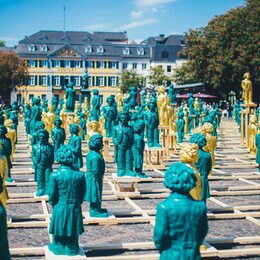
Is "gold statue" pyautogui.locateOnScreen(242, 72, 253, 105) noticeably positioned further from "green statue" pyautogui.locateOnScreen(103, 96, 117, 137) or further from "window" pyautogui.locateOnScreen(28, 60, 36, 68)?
"window" pyautogui.locateOnScreen(28, 60, 36, 68)

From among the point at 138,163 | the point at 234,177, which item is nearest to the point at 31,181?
the point at 138,163

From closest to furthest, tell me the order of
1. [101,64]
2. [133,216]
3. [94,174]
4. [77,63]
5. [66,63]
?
[94,174] < [133,216] < [66,63] < [77,63] < [101,64]

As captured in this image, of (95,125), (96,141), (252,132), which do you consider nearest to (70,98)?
(252,132)

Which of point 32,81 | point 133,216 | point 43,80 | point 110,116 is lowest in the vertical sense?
point 133,216

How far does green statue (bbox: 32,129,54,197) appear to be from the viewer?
13.2 meters

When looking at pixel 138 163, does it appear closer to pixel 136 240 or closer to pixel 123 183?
pixel 123 183

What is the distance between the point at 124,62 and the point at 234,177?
73319 mm

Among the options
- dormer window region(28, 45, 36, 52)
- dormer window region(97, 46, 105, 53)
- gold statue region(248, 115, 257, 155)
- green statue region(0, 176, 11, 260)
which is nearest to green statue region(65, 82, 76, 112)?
gold statue region(248, 115, 257, 155)

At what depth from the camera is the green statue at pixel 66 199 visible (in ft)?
26.2

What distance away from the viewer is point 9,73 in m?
67.2

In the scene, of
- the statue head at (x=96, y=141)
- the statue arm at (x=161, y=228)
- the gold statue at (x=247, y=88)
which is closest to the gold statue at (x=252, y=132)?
the gold statue at (x=247, y=88)

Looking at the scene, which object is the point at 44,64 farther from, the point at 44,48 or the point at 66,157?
the point at 66,157

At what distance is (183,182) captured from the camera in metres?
5.34

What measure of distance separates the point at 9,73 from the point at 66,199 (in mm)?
61599
